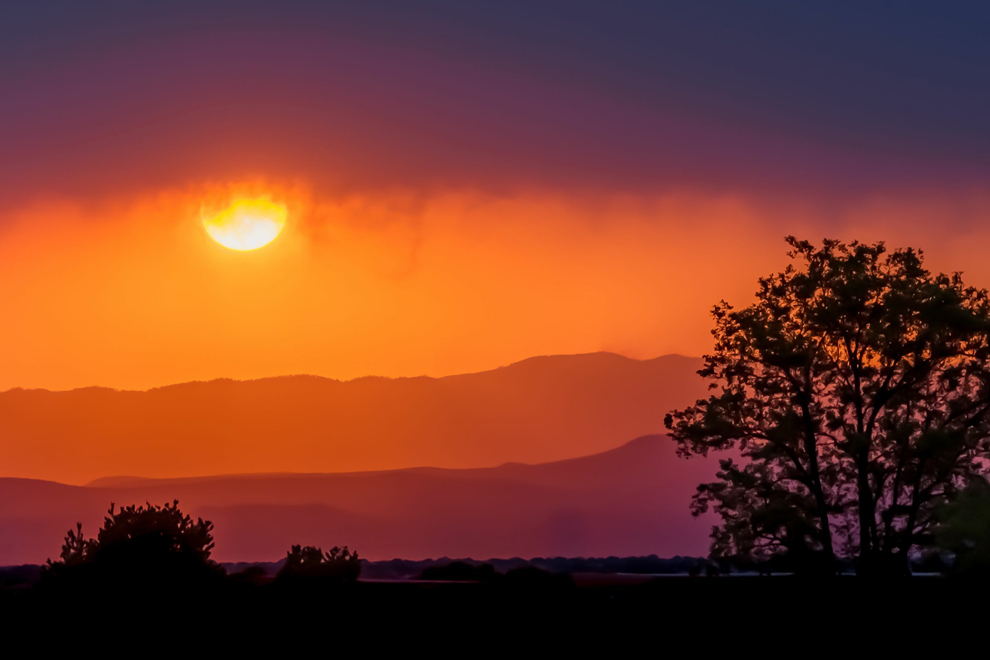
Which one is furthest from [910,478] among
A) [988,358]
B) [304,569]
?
[304,569]

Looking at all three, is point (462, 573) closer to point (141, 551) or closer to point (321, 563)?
point (321, 563)

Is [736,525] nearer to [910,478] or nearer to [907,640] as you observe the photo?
[910,478]

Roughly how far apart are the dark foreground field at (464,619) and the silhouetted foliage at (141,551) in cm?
58

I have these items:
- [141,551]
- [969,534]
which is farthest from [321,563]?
[969,534]

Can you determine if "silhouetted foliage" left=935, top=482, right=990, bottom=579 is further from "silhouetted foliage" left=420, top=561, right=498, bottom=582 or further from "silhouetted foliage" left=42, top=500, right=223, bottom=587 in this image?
"silhouetted foliage" left=42, top=500, right=223, bottom=587

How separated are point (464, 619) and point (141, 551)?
9.20 meters

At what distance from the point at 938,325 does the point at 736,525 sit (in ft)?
39.2

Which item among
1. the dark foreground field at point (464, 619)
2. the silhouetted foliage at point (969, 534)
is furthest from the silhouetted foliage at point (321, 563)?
the silhouetted foliage at point (969, 534)

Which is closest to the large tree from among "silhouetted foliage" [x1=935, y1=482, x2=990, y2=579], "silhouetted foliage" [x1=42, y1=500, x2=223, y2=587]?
"silhouetted foliage" [x1=935, y1=482, x2=990, y2=579]

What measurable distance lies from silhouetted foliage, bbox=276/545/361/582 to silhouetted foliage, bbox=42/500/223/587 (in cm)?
1074

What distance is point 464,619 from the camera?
30.4 meters

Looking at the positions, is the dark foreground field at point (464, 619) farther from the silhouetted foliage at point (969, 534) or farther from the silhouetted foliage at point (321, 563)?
the silhouetted foliage at point (321, 563)

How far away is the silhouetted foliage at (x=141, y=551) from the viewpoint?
29859mm

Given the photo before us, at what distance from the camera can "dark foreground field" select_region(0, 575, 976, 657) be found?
90.8ft
